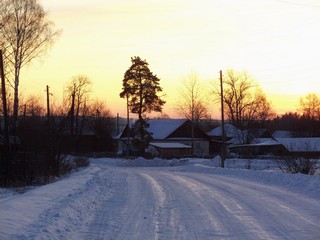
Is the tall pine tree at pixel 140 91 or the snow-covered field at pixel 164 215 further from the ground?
the tall pine tree at pixel 140 91

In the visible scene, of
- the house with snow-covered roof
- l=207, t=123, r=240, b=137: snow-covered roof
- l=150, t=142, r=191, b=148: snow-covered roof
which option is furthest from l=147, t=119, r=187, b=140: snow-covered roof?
l=207, t=123, r=240, b=137: snow-covered roof

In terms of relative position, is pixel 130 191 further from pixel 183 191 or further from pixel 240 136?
pixel 240 136

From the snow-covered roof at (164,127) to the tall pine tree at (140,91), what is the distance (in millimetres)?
10546

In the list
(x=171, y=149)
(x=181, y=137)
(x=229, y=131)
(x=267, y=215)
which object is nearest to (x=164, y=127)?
(x=181, y=137)

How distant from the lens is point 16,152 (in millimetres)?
31328

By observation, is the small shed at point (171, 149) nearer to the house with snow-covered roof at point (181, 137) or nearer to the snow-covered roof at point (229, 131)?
the house with snow-covered roof at point (181, 137)

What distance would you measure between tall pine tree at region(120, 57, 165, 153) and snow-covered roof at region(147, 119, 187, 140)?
1055 cm

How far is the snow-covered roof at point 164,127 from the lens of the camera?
3482 inches

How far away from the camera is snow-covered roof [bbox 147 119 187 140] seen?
290ft

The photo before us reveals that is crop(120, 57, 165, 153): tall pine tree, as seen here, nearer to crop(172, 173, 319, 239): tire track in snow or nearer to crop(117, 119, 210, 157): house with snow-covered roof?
crop(117, 119, 210, 157): house with snow-covered roof

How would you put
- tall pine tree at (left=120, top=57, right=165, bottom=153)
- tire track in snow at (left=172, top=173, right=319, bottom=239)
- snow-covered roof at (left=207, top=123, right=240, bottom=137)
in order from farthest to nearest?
snow-covered roof at (left=207, top=123, right=240, bottom=137) → tall pine tree at (left=120, top=57, right=165, bottom=153) → tire track in snow at (left=172, top=173, right=319, bottom=239)

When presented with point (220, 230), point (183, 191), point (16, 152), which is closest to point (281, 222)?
point (220, 230)

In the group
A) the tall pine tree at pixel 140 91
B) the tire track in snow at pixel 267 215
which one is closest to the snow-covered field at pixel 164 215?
the tire track in snow at pixel 267 215

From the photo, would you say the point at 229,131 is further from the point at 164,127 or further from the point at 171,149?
the point at 171,149
